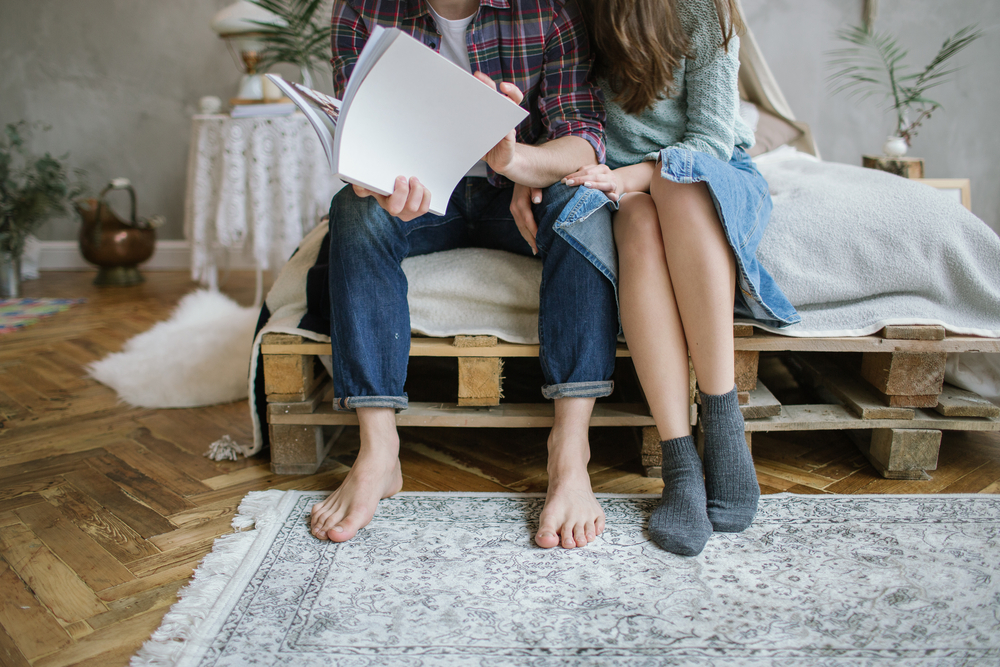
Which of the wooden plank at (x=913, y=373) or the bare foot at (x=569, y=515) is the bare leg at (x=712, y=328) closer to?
the bare foot at (x=569, y=515)

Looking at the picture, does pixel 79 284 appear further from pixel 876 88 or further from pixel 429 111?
pixel 876 88

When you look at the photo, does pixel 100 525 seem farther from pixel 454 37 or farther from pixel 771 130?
pixel 771 130

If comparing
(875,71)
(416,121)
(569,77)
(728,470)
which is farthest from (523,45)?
(875,71)

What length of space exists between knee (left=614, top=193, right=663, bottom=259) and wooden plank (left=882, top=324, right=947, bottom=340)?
1.14 feet

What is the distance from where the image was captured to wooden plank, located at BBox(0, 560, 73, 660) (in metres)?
0.61

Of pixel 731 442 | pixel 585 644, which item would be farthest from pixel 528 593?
pixel 731 442

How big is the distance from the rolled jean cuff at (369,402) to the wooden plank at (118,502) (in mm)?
250

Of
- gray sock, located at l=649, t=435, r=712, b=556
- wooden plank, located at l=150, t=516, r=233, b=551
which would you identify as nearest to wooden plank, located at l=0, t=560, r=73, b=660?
wooden plank, located at l=150, t=516, r=233, b=551

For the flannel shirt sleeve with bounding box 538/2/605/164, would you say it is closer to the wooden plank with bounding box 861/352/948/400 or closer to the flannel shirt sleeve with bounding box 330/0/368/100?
the flannel shirt sleeve with bounding box 330/0/368/100

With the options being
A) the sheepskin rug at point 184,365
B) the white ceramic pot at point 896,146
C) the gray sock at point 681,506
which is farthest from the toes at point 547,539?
the white ceramic pot at point 896,146

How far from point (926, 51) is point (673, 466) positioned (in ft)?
6.53

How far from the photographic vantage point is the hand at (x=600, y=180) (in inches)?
33.5

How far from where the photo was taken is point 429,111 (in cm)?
70

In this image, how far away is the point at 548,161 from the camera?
85cm
